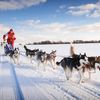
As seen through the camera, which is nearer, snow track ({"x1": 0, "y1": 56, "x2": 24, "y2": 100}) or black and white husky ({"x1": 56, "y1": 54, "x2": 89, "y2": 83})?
snow track ({"x1": 0, "y1": 56, "x2": 24, "y2": 100})

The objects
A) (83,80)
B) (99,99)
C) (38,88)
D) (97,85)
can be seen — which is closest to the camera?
(99,99)

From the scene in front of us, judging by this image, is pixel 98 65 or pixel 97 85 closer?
pixel 97 85

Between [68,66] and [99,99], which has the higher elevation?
[68,66]

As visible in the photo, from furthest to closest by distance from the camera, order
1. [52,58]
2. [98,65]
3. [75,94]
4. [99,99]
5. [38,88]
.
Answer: [52,58], [98,65], [38,88], [75,94], [99,99]

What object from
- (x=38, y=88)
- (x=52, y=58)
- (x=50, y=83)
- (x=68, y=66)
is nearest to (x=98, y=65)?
(x=68, y=66)

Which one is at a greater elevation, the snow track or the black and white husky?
the black and white husky

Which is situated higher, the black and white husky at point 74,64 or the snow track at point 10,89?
the black and white husky at point 74,64

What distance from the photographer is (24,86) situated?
700cm

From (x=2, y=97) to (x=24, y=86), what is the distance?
1257 millimetres

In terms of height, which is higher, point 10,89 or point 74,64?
point 74,64

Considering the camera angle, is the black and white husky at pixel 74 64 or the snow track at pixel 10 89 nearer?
the snow track at pixel 10 89

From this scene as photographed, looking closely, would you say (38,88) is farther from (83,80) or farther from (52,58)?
(52,58)

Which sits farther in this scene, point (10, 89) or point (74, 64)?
point (74, 64)

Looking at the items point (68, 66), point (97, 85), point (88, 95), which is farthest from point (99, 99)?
point (68, 66)
